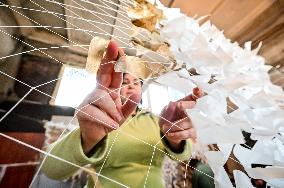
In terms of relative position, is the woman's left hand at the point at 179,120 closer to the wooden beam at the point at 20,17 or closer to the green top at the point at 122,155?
the green top at the point at 122,155

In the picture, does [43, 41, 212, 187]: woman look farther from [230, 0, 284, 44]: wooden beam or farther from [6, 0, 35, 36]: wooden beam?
[230, 0, 284, 44]: wooden beam

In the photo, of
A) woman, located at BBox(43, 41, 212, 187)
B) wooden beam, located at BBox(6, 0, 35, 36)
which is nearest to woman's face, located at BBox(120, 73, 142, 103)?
woman, located at BBox(43, 41, 212, 187)

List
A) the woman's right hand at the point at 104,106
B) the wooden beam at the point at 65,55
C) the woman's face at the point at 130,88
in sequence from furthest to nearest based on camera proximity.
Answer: the wooden beam at the point at 65,55
the woman's face at the point at 130,88
the woman's right hand at the point at 104,106

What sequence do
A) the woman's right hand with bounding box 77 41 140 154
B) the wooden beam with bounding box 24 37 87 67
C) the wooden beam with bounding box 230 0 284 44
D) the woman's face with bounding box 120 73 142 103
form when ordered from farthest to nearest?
the wooden beam with bounding box 230 0 284 44, the wooden beam with bounding box 24 37 87 67, the woman's face with bounding box 120 73 142 103, the woman's right hand with bounding box 77 41 140 154

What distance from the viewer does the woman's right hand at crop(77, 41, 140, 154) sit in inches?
12.7

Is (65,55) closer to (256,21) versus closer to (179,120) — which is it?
(179,120)

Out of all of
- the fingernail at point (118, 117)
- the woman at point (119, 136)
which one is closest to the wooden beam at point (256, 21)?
the woman at point (119, 136)

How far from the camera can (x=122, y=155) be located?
1.76 ft

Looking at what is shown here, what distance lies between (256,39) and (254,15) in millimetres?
113

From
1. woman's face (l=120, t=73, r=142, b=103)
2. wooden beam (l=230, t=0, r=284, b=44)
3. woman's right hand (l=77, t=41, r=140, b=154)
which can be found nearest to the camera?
woman's right hand (l=77, t=41, r=140, b=154)

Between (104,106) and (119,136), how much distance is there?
19 centimetres

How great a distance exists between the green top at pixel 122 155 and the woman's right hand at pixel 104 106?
21 millimetres

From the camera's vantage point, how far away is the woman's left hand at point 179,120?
1.10ft

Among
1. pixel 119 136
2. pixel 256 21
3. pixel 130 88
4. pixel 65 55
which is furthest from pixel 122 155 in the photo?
pixel 256 21
